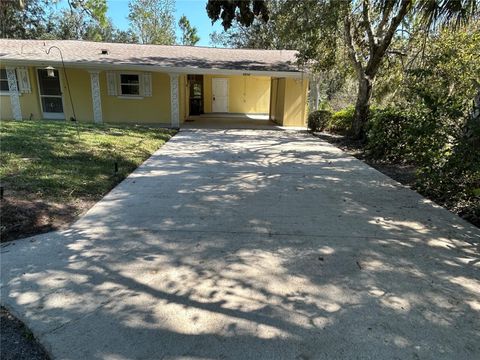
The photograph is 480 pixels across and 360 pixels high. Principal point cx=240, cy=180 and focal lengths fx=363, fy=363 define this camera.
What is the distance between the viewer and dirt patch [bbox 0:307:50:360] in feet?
7.64

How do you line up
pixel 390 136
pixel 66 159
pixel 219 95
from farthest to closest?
pixel 219 95
pixel 390 136
pixel 66 159

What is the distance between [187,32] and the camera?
39.2 metres

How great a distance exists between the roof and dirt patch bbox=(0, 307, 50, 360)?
12.5m

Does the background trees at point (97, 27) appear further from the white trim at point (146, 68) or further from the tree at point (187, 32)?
the white trim at point (146, 68)

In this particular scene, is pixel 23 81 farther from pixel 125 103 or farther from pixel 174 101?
pixel 174 101

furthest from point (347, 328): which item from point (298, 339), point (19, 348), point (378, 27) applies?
point (378, 27)

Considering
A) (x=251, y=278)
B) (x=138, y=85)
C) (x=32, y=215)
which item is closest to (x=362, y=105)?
(x=138, y=85)

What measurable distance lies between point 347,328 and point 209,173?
4.97m

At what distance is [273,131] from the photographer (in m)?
14.4

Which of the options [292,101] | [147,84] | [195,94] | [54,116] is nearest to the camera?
[147,84]

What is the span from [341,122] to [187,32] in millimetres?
30426

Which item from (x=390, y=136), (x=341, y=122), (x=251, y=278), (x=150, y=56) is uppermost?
(x=150, y=56)

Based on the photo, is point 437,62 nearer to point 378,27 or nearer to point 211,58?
point 378,27

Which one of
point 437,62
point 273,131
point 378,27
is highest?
point 378,27
